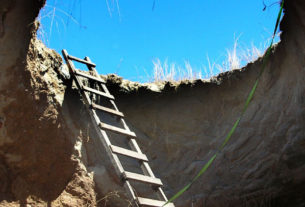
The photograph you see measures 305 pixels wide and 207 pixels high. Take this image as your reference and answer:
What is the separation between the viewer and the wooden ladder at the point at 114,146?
4.39m

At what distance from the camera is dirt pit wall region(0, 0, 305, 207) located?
4090mm

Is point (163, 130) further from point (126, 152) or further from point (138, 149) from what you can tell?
point (126, 152)

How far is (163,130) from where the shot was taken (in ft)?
20.5

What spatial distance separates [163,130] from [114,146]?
1750mm

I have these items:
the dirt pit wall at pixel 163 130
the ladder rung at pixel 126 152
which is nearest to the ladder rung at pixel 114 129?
the ladder rung at pixel 126 152

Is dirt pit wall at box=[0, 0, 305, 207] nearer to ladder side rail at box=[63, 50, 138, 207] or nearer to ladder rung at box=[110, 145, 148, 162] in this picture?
ladder side rail at box=[63, 50, 138, 207]

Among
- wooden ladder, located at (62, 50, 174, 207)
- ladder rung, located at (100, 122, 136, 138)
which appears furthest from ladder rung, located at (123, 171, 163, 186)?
ladder rung, located at (100, 122, 136, 138)

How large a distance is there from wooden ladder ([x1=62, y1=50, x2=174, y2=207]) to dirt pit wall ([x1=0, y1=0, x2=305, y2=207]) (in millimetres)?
206

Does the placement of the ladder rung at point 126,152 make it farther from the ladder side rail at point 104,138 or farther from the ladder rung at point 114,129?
the ladder rung at point 114,129

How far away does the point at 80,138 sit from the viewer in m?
5.03

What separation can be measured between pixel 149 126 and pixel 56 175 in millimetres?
2017

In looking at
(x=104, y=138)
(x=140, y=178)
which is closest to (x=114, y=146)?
(x=104, y=138)

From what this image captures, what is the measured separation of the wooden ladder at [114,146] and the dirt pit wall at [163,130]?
0.21 metres

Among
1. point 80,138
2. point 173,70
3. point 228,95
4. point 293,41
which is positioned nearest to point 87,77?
point 80,138
